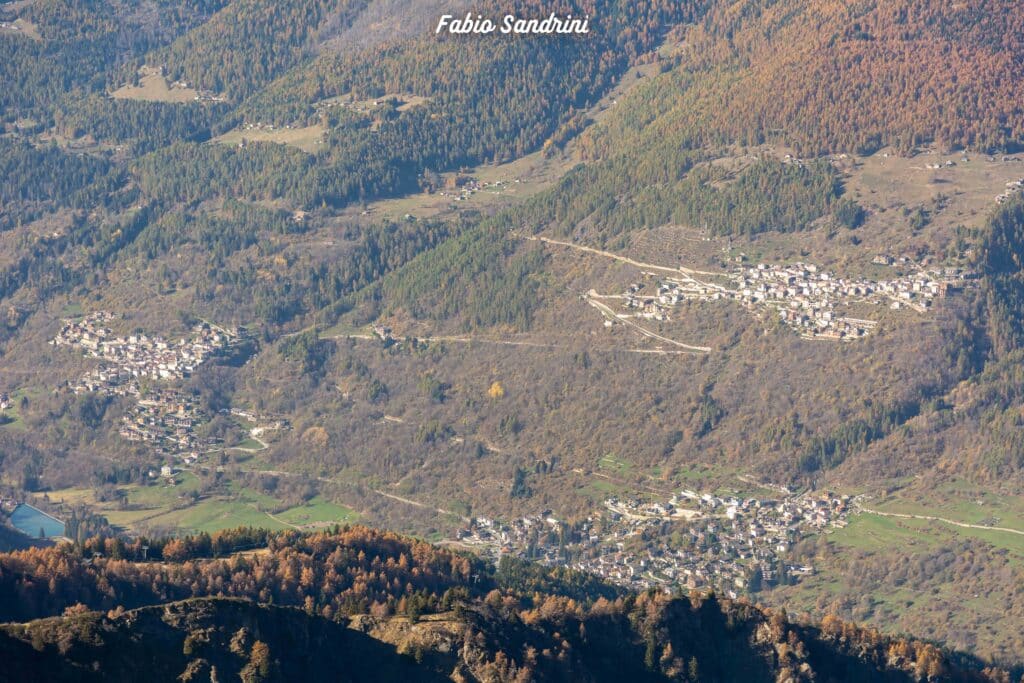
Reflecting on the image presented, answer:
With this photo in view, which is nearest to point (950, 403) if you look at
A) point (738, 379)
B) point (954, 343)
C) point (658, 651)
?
point (954, 343)

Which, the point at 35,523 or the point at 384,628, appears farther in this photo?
the point at 35,523

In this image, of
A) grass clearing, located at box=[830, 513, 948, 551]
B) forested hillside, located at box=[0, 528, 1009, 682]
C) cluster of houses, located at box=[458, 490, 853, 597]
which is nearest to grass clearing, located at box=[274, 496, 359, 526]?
cluster of houses, located at box=[458, 490, 853, 597]

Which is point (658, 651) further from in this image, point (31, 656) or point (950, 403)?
point (950, 403)

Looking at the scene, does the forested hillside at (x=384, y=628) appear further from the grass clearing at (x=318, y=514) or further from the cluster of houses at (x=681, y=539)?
the grass clearing at (x=318, y=514)

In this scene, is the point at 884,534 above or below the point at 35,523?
above

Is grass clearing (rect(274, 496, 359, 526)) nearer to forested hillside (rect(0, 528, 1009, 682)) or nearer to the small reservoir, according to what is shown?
the small reservoir


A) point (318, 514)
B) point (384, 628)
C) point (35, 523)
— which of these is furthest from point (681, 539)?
point (384, 628)

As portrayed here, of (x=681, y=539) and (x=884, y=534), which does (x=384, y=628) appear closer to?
(x=681, y=539)

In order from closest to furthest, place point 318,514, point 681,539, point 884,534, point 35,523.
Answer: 1. point 884,534
2. point 681,539
3. point 318,514
4. point 35,523
